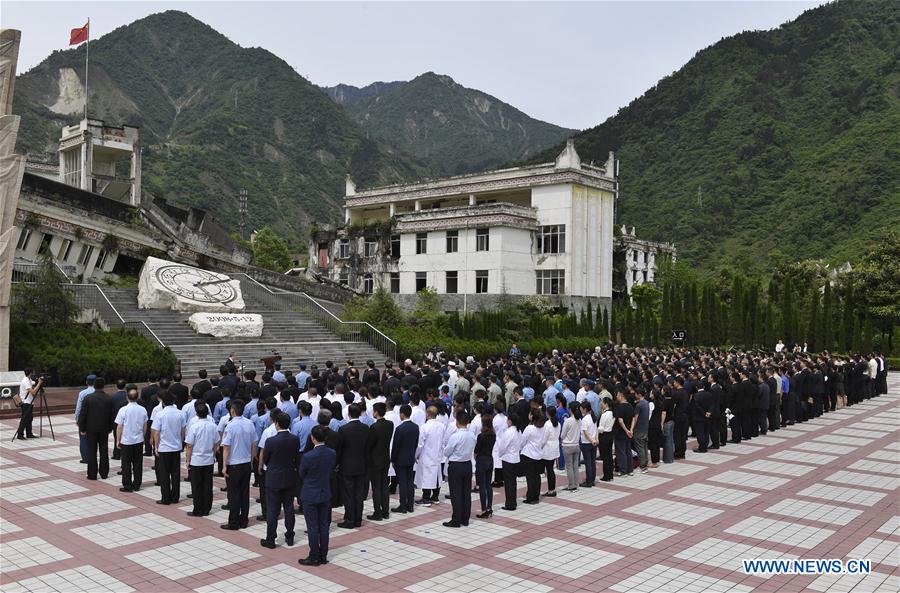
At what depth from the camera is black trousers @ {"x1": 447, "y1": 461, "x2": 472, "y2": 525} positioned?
10.0 metres

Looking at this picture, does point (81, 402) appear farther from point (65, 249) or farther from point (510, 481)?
point (65, 249)

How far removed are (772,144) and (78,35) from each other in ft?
235

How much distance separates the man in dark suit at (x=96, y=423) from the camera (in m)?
12.1

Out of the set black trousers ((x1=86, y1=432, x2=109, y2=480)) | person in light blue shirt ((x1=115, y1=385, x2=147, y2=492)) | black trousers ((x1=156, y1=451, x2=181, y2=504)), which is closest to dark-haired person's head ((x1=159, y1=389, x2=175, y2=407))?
black trousers ((x1=156, y1=451, x2=181, y2=504))

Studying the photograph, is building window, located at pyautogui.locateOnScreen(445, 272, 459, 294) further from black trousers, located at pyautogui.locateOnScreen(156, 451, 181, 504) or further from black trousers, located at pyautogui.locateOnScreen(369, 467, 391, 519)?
black trousers, located at pyautogui.locateOnScreen(369, 467, 391, 519)

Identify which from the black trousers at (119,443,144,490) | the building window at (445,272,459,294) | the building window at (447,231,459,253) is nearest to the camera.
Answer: the black trousers at (119,443,144,490)

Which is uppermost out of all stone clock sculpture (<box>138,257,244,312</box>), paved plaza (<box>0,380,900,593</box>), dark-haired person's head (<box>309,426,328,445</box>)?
stone clock sculpture (<box>138,257,244,312</box>)

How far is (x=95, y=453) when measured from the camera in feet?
40.4

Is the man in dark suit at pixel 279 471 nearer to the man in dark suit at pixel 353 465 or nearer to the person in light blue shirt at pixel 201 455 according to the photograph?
the man in dark suit at pixel 353 465

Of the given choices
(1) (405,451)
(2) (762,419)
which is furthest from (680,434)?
(1) (405,451)

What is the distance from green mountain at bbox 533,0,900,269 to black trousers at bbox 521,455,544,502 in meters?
54.8

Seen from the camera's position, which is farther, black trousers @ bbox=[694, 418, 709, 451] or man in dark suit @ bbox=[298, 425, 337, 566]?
black trousers @ bbox=[694, 418, 709, 451]

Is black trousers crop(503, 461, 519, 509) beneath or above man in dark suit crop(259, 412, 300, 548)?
beneath

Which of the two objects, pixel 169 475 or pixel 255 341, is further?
pixel 255 341
